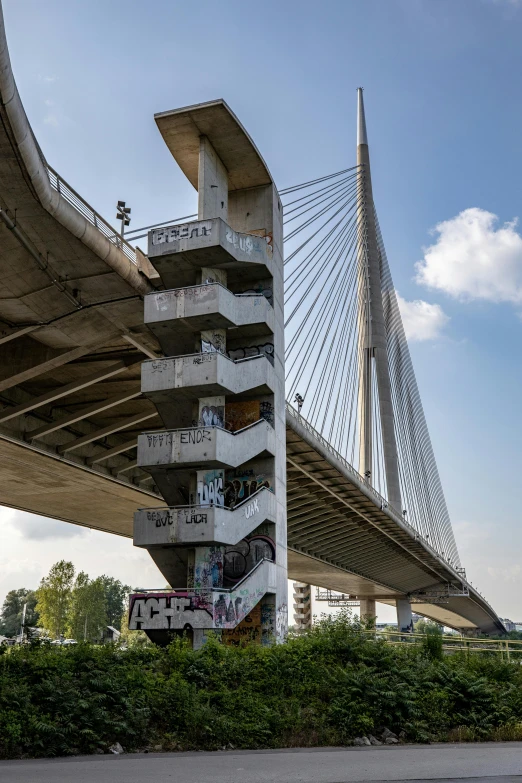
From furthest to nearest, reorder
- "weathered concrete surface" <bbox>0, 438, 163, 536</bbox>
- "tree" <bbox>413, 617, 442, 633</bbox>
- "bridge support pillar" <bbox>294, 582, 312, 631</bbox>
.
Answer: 1. "bridge support pillar" <bbox>294, 582, 312, 631</bbox>
2. "weathered concrete surface" <bbox>0, 438, 163, 536</bbox>
3. "tree" <bbox>413, 617, 442, 633</bbox>

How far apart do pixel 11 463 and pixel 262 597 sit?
692 inches

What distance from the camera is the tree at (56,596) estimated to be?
67.8 meters

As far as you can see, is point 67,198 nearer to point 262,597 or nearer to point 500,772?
point 262,597

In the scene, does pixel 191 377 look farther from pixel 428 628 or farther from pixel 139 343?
pixel 428 628

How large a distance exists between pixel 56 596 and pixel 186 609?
50.1m

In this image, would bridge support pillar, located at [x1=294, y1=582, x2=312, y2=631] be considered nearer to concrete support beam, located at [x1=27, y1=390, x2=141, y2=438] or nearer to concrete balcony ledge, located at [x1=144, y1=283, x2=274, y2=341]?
concrete support beam, located at [x1=27, y1=390, x2=141, y2=438]

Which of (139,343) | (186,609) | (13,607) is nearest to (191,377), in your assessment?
(139,343)

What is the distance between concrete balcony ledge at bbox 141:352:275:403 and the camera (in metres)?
24.7

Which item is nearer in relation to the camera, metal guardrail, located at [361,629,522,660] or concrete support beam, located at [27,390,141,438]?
metal guardrail, located at [361,629,522,660]

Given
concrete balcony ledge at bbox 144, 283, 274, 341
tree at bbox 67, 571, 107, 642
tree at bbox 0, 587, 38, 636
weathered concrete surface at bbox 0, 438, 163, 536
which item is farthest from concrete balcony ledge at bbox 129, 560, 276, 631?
tree at bbox 0, 587, 38, 636

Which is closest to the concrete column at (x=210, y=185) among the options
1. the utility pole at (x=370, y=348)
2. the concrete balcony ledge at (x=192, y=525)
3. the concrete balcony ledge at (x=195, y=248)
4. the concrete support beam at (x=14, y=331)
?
the concrete balcony ledge at (x=195, y=248)

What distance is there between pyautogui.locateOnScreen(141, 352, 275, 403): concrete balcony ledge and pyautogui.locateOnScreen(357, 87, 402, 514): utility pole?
30.9 m

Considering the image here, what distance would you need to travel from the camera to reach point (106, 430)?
34.0 m

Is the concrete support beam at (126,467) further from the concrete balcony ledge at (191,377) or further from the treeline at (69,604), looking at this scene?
the treeline at (69,604)
